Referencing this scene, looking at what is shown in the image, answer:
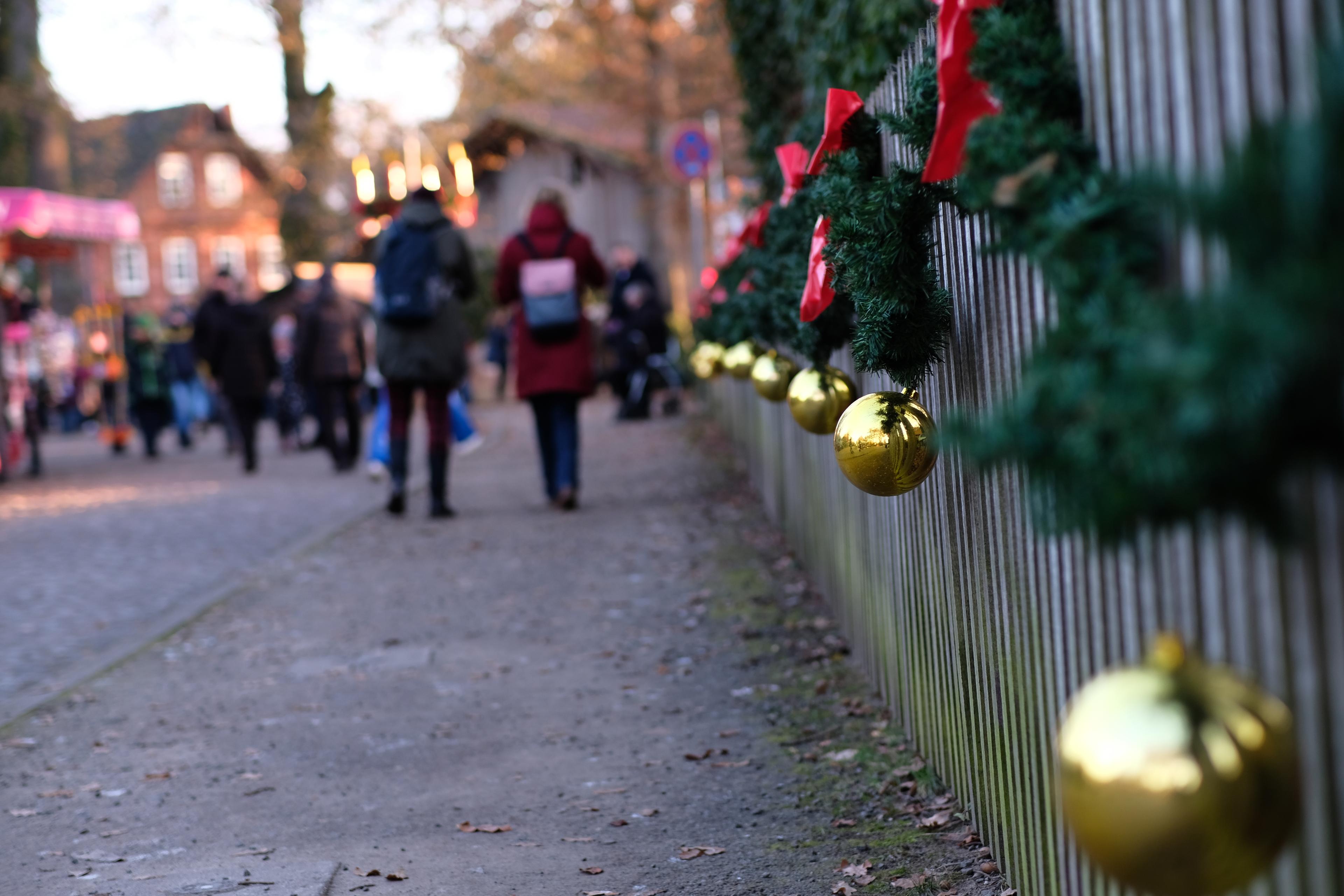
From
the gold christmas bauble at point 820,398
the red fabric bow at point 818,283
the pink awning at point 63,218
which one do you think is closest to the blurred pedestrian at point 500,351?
the pink awning at point 63,218

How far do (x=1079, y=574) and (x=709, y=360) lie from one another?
7.62m

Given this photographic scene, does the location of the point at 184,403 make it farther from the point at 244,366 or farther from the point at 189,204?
the point at 189,204

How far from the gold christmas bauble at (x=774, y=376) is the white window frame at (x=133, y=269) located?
61.5 metres

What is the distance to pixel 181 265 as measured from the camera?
6469cm

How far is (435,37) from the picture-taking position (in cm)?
→ 2986

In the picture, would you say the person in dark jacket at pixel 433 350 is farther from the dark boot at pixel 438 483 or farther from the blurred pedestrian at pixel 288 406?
the blurred pedestrian at pixel 288 406

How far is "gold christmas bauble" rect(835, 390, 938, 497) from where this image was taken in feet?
12.5

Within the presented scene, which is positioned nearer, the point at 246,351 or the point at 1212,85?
the point at 1212,85

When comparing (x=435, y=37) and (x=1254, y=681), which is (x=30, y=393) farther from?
(x=1254, y=681)

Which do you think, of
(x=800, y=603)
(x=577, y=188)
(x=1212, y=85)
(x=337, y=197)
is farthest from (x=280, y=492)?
(x=577, y=188)

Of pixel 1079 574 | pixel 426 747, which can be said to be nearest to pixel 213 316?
pixel 426 747

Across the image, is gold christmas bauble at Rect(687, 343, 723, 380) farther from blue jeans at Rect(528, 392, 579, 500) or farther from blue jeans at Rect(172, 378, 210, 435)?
blue jeans at Rect(172, 378, 210, 435)

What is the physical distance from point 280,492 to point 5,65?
1681cm

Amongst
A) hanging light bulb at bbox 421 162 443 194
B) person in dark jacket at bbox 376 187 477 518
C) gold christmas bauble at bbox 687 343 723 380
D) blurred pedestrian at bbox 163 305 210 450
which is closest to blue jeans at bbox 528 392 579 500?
person in dark jacket at bbox 376 187 477 518
